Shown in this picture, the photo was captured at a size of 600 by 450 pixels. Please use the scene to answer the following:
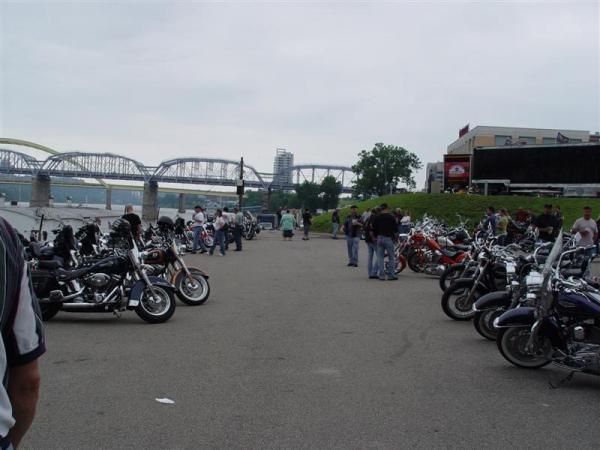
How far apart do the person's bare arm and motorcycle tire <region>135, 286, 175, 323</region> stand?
718 centimetres

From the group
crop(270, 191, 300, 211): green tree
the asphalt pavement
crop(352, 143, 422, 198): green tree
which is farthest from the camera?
crop(270, 191, 300, 211): green tree

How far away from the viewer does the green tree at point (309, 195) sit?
12006 centimetres

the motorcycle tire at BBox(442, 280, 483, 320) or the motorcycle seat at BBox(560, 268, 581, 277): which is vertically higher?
the motorcycle seat at BBox(560, 268, 581, 277)

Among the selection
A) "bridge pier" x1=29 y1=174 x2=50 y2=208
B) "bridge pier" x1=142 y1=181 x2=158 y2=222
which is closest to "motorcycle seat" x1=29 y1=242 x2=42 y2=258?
"bridge pier" x1=29 y1=174 x2=50 y2=208

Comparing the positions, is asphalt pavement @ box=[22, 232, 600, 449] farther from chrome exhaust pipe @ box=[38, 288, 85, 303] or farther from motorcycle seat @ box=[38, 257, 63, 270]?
motorcycle seat @ box=[38, 257, 63, 270]

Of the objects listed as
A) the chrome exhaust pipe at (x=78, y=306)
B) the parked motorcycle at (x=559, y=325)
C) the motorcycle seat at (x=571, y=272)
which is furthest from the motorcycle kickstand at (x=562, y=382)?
the chrome exhaust pipe at (x=78, y=306)

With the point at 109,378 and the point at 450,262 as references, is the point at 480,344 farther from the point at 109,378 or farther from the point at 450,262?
the point at 450,262

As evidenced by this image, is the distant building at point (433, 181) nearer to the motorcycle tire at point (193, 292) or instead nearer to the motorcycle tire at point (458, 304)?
Answer: the motorcycle tire at point (193, 292)

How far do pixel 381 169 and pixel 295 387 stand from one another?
114 meters

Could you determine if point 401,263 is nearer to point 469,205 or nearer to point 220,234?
point 220,234

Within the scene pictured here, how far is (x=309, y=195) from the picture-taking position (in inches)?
4764

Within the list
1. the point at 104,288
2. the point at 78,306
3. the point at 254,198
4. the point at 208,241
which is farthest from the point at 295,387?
the point at 254,198

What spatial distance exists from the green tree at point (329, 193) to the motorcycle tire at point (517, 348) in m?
112

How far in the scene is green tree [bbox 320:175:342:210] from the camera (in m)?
120
